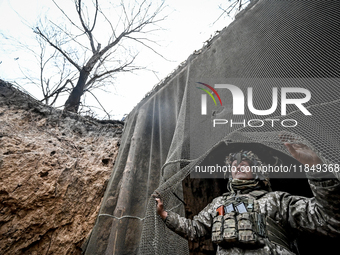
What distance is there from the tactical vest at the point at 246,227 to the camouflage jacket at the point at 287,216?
0.08 ft

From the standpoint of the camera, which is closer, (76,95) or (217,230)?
(217,230)

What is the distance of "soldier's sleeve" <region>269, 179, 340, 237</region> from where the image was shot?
1.21m

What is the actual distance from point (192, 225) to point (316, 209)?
3.44ft

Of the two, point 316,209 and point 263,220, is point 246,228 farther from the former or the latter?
point 316,209

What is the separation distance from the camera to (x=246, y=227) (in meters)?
1.60

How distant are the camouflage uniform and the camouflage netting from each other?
0.24m

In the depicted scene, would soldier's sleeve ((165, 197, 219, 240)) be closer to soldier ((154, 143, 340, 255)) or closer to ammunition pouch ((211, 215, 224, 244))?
soldier ((154, 143, 340, 255))

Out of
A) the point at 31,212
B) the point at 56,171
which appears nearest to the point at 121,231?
the point at 31,212

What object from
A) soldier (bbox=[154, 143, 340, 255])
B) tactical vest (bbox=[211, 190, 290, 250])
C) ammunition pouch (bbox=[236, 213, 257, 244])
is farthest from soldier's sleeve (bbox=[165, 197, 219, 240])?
ammunition pouch (bbox=[236, 213, 257, 244])

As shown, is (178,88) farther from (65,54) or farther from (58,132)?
(65,54)

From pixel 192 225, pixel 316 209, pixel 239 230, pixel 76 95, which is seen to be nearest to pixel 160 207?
pixel 192 225

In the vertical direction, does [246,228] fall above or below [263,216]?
below

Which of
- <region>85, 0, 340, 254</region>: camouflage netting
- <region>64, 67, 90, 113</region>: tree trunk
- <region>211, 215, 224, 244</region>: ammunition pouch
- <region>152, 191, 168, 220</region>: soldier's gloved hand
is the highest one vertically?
<region>64, 67, 90, 113</region>: tree trunk

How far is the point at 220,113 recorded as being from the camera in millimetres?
2066
